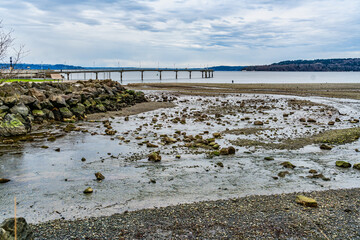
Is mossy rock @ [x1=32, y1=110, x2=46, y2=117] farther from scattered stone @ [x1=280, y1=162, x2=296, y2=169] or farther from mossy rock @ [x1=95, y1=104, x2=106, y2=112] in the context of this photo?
scattered stone @ [x1=280, y1=162, x2=296, y2=169]

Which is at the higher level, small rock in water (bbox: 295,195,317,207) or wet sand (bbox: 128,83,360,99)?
wet sand (bbox: 128,83,360,99)

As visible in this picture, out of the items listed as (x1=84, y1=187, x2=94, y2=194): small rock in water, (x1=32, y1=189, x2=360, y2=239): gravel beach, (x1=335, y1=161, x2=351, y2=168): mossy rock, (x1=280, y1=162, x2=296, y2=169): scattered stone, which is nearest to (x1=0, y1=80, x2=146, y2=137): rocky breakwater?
(x1=84, y1=187, x2=94, y2=194): small rock in water

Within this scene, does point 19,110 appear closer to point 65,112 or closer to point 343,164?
point 65,112

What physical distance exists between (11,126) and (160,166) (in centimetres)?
1096

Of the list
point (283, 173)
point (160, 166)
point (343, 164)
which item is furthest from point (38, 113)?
point (343, 164)

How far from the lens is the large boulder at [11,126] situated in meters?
17.4

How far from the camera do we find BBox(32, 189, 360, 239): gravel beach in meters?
6.55

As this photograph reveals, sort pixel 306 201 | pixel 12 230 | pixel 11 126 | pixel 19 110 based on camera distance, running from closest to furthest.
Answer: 1. pixel 12 230
2. pixel 306 201
3. pixel 11 126
4. pixel 19 110

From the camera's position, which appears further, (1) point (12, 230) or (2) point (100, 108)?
(2) point (100, 108)

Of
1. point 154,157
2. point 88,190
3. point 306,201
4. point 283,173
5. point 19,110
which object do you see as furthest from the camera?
point 19,110

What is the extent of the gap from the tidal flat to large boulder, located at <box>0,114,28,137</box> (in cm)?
80

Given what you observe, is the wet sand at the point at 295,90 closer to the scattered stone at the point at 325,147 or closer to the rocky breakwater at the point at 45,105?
the rocky breakwater at the point at 45,105

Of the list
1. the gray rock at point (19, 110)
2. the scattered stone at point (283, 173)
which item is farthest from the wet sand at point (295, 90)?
the scattered stone at point (283, 173)

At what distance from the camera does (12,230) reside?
17.2 feet
